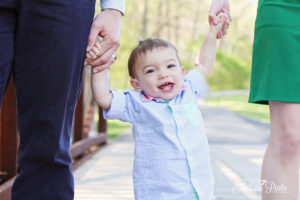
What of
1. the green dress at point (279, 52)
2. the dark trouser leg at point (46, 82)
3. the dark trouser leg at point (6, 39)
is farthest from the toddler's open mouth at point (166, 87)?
the dark trouser leg at point (6, 39)

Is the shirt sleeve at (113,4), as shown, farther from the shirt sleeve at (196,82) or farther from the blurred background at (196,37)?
the blurred background at (196,37)

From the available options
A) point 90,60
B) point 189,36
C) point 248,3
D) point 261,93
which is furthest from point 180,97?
point 248,3

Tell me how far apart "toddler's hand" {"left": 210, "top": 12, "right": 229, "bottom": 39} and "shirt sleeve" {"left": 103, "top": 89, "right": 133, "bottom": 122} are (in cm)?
50

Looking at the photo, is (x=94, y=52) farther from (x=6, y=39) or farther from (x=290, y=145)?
(x=290, y=145)

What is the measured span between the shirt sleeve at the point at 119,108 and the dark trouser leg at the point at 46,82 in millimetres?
327

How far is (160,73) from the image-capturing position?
178 centimetres

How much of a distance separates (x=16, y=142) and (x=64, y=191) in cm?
135

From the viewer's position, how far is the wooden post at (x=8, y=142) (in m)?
2.65

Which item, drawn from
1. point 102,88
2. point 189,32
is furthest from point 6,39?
point 189,32

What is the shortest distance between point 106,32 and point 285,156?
2.46 ft

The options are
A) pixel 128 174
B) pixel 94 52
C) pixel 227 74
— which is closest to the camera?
pixel 94 52

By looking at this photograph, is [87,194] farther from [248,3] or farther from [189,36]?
[248,3]

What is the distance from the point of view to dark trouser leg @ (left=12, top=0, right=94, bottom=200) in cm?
130

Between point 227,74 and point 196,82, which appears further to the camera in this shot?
point 227,74
